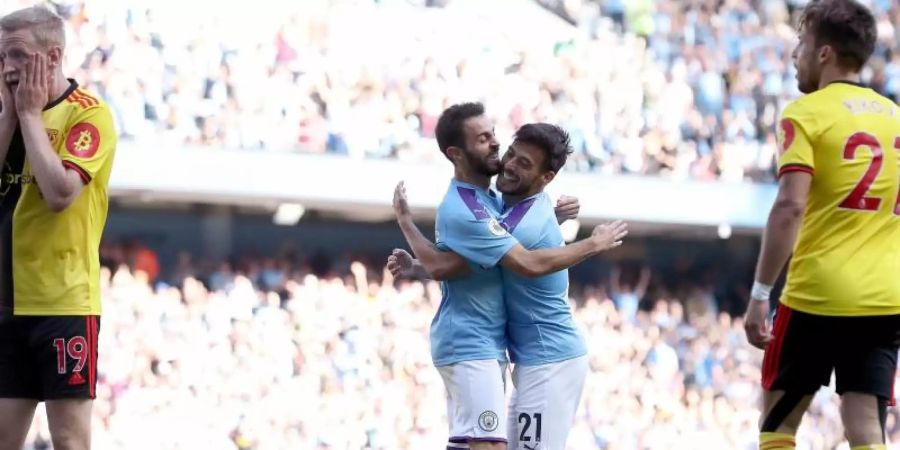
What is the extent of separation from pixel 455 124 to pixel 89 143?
1575 millimetres

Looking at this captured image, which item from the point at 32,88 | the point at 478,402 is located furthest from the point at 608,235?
the point at 32,88

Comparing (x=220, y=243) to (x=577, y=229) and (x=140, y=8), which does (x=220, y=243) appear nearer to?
(x=140, y=8)

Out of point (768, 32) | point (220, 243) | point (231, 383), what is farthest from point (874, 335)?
point (768, 32)

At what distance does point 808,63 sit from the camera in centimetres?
512

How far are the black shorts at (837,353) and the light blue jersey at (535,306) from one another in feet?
3.19

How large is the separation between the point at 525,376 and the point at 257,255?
1085 centimetres

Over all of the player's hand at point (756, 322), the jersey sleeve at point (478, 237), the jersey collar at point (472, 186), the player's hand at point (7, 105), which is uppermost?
the player's hand at point (7, 105)

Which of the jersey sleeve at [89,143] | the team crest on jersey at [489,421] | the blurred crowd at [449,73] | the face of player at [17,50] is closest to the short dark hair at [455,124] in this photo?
the team crest on jersey at [489,421]

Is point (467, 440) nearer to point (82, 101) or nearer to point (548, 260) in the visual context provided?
point (548, 260)

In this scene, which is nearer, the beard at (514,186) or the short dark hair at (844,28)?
the short dark hair at (844,28)

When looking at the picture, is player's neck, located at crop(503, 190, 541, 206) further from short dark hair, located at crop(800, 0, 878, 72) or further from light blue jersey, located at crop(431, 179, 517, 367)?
Answer: short dark hair, located at crop(800, 0, 878, 72)

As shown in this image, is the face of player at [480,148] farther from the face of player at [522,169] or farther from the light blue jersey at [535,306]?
the light blue jersey at [535,306]

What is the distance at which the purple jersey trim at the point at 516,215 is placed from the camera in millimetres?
5859

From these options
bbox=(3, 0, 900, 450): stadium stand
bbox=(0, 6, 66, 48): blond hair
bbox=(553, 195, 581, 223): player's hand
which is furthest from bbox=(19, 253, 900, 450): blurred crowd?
bbox=(0, 6, 66, 48): blond hair
